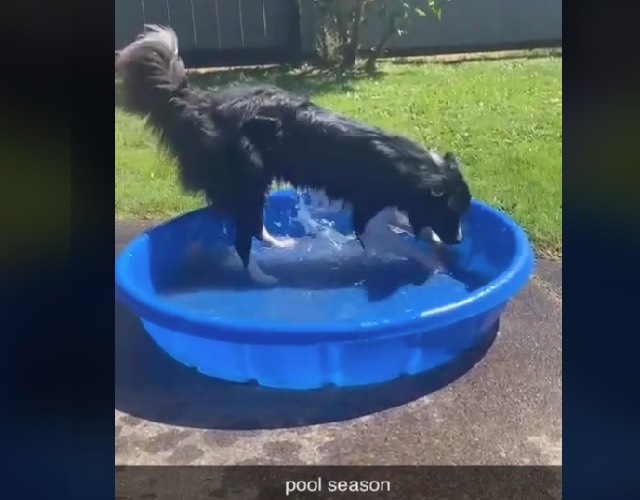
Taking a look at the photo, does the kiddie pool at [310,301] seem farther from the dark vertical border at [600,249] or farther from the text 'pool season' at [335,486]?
the text 'pool season' at [335,486]

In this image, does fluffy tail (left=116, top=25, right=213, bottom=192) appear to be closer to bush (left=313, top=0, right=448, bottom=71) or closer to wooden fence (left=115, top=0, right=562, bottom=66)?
wooden fence (left=115, top=0, right=562, bottom=66)

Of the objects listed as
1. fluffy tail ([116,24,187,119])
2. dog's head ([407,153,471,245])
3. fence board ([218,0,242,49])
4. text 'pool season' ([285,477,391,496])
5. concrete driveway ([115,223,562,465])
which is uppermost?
fence board ([218,0,242,49])

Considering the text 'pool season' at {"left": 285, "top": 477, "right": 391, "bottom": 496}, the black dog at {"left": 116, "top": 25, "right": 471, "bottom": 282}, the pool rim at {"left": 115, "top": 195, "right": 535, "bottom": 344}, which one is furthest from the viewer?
the black dog at {"left": 116, "top": 25, "right": 471, "bottom": 282}

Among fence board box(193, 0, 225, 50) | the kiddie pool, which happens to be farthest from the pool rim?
fence board box(193, 0, 225, 50)

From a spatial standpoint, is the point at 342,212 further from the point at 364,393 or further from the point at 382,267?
the point at 364,393

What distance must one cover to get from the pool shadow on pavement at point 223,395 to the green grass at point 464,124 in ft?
1.61

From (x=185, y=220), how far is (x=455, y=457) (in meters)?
1.40

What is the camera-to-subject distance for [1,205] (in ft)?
9.77

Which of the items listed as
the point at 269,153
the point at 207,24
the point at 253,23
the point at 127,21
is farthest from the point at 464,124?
the point at 127,21

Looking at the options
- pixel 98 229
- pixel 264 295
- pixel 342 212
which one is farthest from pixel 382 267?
pixel 98 229

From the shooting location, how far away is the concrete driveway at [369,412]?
9.56 ft

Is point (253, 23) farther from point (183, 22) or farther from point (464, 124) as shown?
point (464, 124)

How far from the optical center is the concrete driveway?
9.56ft

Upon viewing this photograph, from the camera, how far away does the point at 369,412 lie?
9.75ft
